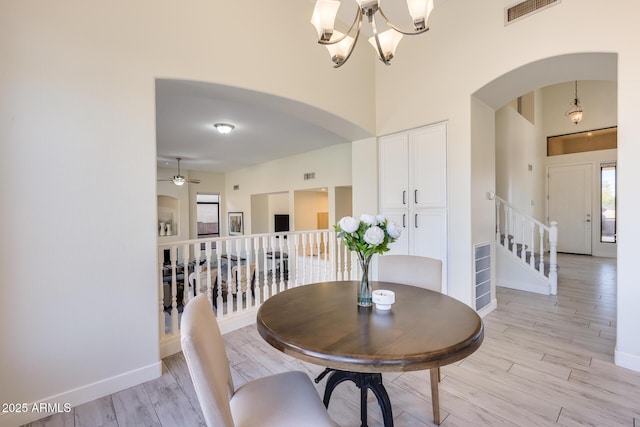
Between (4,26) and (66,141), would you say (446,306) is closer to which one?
(66,141)

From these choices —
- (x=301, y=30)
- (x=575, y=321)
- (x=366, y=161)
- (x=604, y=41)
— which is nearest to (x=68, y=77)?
(x=301, y=30)

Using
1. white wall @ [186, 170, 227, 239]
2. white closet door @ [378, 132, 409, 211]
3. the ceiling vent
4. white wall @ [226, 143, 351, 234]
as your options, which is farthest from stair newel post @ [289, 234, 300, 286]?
white wall @ [186, 170, 227, 239]

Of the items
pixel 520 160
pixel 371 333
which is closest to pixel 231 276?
pixel 371 333

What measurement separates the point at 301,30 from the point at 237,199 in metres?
6.69

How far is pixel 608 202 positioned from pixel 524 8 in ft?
21.5

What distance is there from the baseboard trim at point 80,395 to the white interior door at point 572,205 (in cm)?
916

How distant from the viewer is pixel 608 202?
22.0 ft

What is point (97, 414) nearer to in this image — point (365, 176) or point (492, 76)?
point (365, 176)

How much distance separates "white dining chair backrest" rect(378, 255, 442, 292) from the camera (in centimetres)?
196

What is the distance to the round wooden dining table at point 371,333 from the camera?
39.4 inches

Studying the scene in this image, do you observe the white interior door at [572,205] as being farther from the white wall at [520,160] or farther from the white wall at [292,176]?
the white wall at [292,176]

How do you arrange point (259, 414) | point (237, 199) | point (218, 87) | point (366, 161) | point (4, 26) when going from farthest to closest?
1. point (237, 199)
2. point (366, 161)
3. point (218, 87)
4. point (4, 26)
5. point (259, 414)

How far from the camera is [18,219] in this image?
5.53 feet

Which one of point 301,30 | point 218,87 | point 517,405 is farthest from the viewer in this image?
point 301,30
